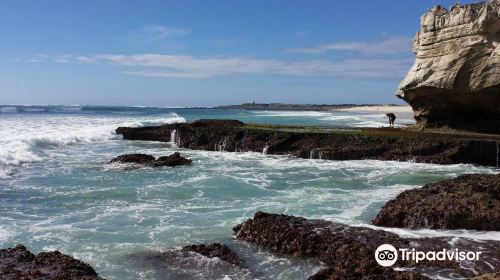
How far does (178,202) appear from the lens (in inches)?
603

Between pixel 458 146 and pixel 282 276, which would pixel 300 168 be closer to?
pixel 458 146

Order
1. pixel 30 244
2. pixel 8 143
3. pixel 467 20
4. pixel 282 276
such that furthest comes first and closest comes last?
1. pixel 8 143
2. pixel 467 20
3. pixel 30 244
4. pixel 282 276

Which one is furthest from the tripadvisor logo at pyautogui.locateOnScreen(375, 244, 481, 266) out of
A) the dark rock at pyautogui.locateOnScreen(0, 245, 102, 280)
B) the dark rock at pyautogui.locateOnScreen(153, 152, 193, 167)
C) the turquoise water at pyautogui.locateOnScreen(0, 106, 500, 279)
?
the dark rock at pyautogui.locateOnScreen(153, 152, 193, 167)

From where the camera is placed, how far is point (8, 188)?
Result: 17656mm

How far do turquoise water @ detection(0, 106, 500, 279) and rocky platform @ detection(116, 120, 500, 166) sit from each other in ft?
3.78

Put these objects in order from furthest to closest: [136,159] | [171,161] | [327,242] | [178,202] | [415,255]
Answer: [136,159] → [171,161] → [178,202] → [327,242] → [415,255]

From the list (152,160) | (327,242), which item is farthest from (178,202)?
(152,160)

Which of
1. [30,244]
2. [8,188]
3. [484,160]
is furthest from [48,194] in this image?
[484,160]

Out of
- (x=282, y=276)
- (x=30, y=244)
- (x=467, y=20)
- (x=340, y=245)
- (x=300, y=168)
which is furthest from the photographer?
(x=467, y=20)

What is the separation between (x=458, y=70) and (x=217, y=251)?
21009 mm

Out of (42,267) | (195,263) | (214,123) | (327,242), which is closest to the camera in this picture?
(42,267)

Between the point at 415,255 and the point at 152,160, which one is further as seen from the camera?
the point at 152,160

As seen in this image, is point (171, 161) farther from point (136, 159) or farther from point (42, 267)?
point (42, 267)

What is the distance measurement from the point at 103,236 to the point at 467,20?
22.9m
